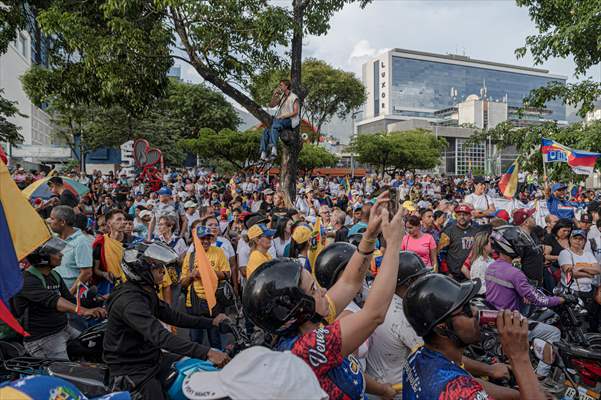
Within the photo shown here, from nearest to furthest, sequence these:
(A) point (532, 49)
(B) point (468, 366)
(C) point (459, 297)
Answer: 1. (C) point (459, 297)
2. (B) point (468, 366)
3. (A) point (532, 49)

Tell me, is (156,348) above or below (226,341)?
above

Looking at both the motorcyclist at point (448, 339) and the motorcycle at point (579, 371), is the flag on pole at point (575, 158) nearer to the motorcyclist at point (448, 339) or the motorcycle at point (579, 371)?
the motorcycle at point (579, 371)

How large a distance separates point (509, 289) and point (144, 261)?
3162 millimetres

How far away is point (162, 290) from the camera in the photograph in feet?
17.4

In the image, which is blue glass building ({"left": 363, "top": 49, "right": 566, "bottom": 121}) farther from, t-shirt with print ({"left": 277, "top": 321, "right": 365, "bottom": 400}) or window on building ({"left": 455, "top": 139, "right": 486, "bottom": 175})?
t-shirt with print ({"left": 277, "top": 321, "right": 365, "bottom": 400})

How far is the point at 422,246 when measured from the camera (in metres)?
6.48

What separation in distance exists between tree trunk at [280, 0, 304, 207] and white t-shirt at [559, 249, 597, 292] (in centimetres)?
486

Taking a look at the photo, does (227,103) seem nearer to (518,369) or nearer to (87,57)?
(87,57)

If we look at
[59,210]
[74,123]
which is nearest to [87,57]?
[59,210]

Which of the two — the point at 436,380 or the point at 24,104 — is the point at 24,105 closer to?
the point at 24,104

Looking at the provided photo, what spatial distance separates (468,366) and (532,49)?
10409 millimetres

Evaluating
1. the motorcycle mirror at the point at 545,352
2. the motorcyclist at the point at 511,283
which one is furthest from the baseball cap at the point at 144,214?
the motorcycle mirror at the point at 545,352

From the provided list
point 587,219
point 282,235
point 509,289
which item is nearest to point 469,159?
point 587,219

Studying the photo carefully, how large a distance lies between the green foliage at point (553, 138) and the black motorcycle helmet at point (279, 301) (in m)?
10.7
